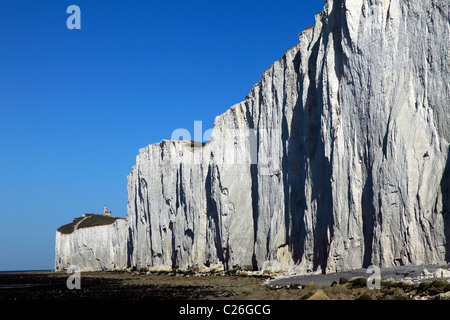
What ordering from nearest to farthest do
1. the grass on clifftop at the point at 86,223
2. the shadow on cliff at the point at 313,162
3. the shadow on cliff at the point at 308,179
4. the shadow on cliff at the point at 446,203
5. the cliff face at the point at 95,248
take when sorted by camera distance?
the shadow on cliff at the point at 446,203 < the shadow on cliff at the point at 313,162 < the shadow on cliff at the point at 308,179 < the cliff face at the point at 95,248 < the grass on clifftop at the point at 86,223

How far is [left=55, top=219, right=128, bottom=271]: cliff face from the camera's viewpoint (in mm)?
68688

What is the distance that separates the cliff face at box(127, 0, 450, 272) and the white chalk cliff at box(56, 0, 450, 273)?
2.1 inches

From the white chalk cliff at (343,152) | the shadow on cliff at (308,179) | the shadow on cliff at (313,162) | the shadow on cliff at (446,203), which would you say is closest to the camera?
the shadow on cliff at (446,203)

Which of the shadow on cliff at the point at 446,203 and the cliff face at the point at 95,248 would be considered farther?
the cliff face at the point at 95,248

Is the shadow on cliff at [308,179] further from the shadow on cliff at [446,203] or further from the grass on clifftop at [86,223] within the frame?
the grass on clifftop at [86,223]

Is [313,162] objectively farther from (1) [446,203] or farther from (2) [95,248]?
(2) [95,248]

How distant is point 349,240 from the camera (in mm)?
24656

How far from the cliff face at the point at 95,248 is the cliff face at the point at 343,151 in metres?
26.5

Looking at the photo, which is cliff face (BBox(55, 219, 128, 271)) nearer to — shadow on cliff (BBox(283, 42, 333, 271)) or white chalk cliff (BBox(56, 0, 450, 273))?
white chalk cliff (BBox(56, 0, 450, 273))

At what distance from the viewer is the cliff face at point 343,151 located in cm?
2136

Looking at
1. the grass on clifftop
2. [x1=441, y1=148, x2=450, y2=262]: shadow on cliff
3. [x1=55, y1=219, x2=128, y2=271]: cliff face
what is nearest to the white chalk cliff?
[x1=441, y1=148, x2=450, y2=262]: shadow on cliff

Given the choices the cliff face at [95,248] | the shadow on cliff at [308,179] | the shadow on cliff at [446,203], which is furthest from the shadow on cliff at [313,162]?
the cliff face at [95,248]
